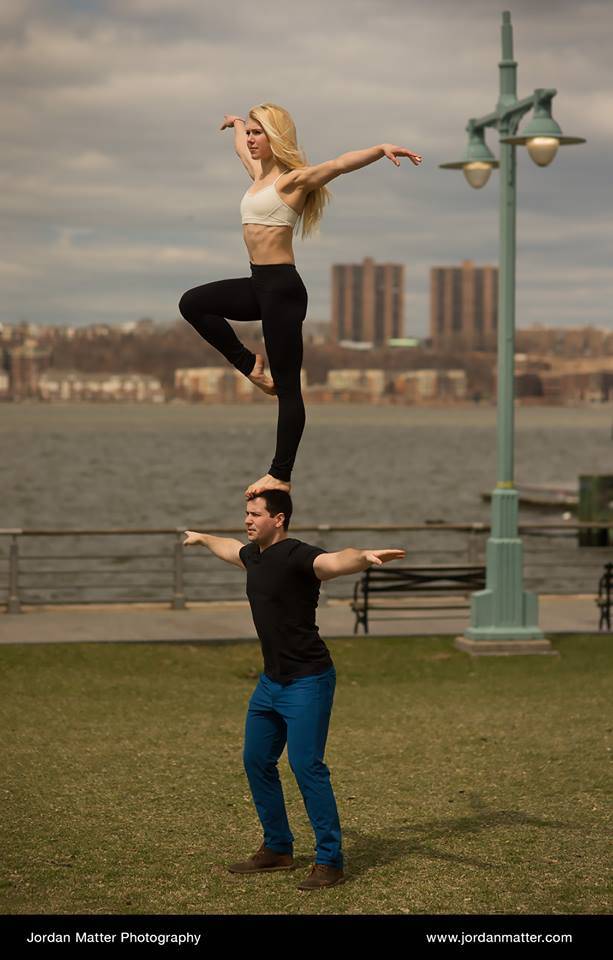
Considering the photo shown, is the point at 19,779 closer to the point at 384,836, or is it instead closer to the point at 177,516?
the point at 384,836

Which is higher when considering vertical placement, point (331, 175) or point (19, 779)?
point (331, 175)

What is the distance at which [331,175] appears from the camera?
22.1 feet

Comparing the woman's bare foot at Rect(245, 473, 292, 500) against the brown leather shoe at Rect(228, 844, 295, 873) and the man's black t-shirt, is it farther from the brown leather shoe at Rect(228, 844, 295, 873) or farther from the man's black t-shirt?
the brown leather shoe at Rect(228, 844, 295, 873)

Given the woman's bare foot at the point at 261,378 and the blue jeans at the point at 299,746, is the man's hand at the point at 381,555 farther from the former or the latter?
the woman's bare foot at the point at 261,378

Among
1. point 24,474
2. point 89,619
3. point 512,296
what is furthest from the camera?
point 24,474

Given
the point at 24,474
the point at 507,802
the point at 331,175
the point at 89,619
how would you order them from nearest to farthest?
the point at 331,175, the point at 507,802, the point at 89,619, the point at 24,474

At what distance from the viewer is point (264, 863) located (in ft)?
28.7

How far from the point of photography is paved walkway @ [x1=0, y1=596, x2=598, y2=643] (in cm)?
1903

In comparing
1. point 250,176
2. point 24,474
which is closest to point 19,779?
point 250,176

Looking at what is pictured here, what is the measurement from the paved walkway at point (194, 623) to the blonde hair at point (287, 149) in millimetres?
12181

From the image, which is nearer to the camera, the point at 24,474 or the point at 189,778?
the point at 189,778

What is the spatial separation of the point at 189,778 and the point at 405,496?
9732 cm

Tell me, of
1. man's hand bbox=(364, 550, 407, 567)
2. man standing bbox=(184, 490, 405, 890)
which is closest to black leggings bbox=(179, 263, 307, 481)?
man's hand bbox=(364, 550, 407, 567)

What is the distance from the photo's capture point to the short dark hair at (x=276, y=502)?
789 cm
